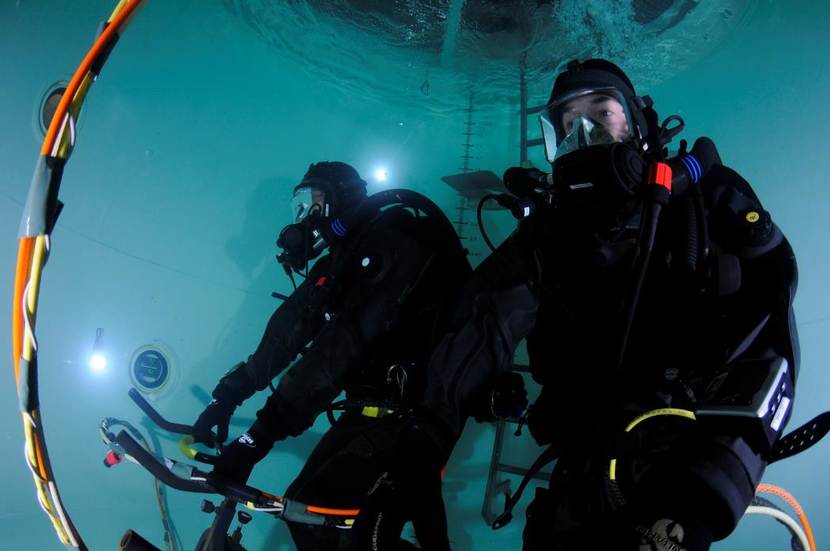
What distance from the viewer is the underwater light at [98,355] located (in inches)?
145

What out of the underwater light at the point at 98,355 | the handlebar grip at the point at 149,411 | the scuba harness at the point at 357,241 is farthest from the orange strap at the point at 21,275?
the underwater light at the point at 98,355

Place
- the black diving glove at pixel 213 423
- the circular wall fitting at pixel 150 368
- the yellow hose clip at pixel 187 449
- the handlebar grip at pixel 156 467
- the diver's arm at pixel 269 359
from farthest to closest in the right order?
the circular wall fitting at pixel 150 368
the diver's arm at pixel 269 359
the black diving glove at pixel 213 423
the yellow hose clip at pixel 187 449
the handlebar grip at pixel 156 467

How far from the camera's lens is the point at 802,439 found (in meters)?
1.36

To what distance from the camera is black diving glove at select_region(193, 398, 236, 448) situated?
309 centimetres

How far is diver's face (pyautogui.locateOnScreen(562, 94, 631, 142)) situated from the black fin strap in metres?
1.32

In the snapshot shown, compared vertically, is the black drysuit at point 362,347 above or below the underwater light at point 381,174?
below

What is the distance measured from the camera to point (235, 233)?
4375 millimetres

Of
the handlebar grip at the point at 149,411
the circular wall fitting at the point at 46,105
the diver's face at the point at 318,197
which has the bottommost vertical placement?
the handlebar grip at the point at 149,411

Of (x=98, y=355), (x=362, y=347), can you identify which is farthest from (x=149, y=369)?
(x=362, y=347)

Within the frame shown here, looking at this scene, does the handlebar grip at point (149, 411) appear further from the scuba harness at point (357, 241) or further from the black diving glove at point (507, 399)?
the black diving glove at point (507, 399)

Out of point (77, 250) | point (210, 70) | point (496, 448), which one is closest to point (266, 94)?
point (210, 70)

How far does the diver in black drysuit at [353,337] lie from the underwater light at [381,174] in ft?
5.94

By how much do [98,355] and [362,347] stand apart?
2673 millimetres

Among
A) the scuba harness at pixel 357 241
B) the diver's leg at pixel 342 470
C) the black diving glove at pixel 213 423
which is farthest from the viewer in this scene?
the black diving glove at pixel 213 423
